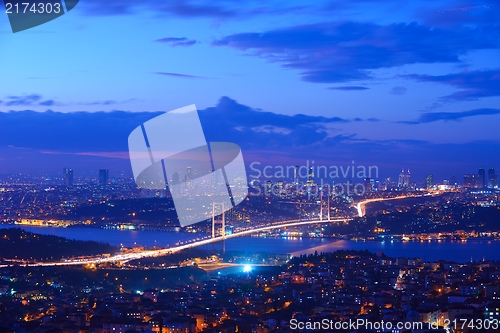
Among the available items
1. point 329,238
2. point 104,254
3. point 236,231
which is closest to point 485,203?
point 329,238

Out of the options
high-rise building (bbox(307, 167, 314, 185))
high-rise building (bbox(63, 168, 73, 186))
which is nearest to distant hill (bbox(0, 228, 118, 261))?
high-rise building (bbox(307, 167, 314, 185))

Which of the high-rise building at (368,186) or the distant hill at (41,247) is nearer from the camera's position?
the distant hill at (41,247)

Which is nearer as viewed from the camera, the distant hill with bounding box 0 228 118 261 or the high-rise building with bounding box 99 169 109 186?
the distant hill with bounding box 0 228 118 261

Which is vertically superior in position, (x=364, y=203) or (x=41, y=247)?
(x=41, y=247)

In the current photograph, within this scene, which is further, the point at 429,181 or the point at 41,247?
the point at 429,181

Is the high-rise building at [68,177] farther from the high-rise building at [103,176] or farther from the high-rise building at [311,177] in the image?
→ the high-rise building at [311,177]

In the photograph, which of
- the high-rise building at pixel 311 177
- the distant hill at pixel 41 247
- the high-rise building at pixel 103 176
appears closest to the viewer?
the distant hill at pixel 41 247

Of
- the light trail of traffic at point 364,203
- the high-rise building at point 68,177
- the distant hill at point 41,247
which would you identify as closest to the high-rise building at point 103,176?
the high-rise building at point 68,177

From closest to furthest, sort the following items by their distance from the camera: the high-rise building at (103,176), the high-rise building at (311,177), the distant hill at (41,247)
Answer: the distant hill at (41,247)
the high-rise building at (311,177)
the high-rise building at (103,176)

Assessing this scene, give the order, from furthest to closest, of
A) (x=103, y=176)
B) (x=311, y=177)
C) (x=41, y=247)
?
(x=103, y=176) < (x=311, y=177) < (x=41, y=247)

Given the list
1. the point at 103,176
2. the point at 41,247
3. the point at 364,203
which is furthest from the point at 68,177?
the point at 41,247

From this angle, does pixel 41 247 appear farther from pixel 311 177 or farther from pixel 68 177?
pixel 68 177

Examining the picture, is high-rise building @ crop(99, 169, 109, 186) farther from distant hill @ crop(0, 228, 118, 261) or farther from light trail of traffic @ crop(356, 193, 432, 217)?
distant hill @ crop(0, 228, 118, 261)
